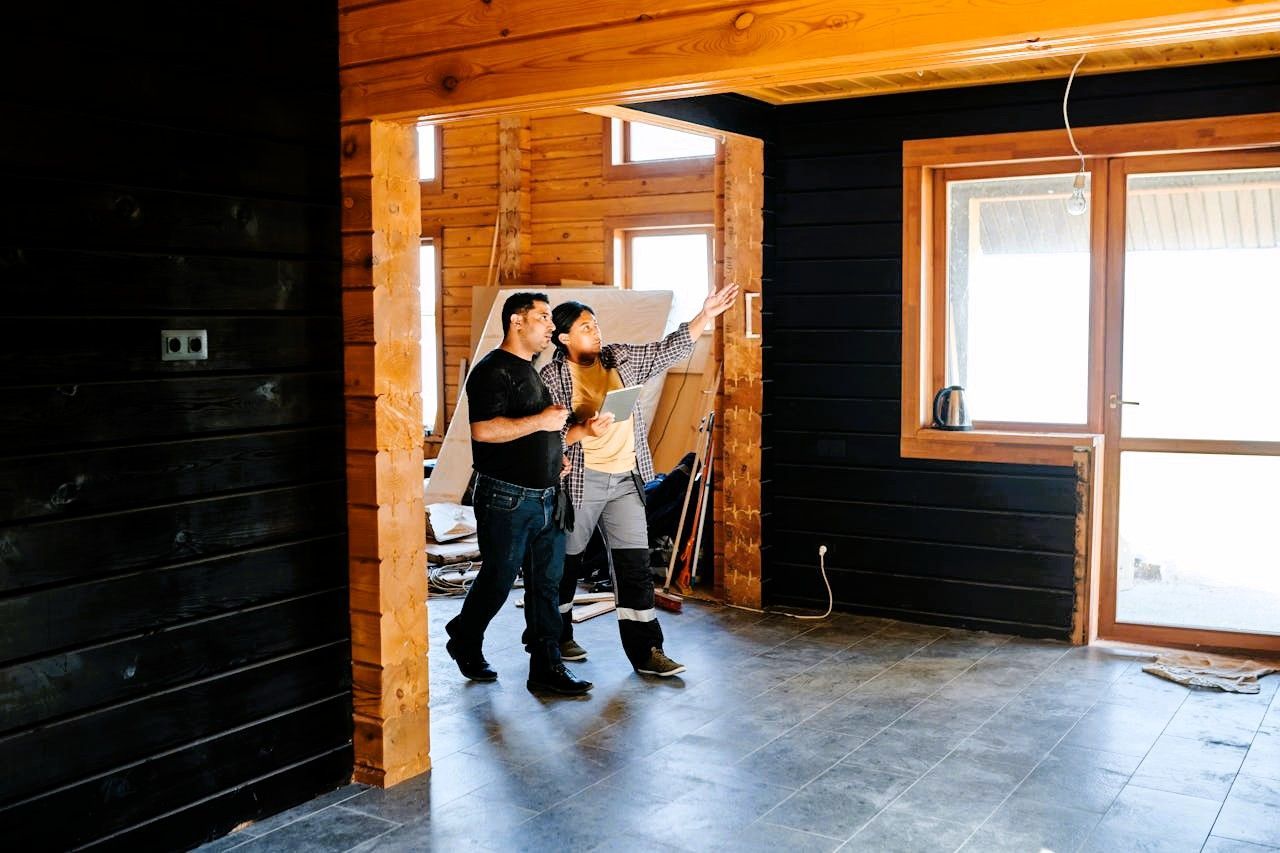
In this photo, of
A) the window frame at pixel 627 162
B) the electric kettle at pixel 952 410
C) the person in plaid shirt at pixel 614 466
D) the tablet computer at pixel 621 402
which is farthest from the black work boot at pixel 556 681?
the window frame at pixel 627 162

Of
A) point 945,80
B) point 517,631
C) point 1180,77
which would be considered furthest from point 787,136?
point 517,631

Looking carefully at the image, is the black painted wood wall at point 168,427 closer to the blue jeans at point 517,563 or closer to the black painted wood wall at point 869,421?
the blue jeans at point 517,563

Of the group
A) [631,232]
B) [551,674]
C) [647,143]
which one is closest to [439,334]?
[631,232]

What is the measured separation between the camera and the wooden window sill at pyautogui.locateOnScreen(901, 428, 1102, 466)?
5.83 m

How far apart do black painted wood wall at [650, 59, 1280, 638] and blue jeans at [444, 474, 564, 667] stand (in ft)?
5.86

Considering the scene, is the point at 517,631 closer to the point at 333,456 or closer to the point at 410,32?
the point at 333,456

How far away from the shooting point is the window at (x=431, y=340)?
383 inches

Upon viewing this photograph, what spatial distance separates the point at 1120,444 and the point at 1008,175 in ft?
Result: 4.36

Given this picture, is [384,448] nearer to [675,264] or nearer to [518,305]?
[518,305]

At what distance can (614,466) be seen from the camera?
16.8ft

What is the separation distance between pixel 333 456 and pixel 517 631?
228cm

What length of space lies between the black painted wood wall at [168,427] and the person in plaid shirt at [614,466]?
134 centimetres

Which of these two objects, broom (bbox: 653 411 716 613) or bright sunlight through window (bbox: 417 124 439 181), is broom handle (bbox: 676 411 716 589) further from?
bright sunlight through window (bbox: 417 124 439 181)

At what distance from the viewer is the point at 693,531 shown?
269 inches
